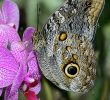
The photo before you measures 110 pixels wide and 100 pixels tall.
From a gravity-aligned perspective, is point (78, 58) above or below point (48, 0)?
below

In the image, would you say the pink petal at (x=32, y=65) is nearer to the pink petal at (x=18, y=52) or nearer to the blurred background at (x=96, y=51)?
the pink petal at (x=18, y=52)

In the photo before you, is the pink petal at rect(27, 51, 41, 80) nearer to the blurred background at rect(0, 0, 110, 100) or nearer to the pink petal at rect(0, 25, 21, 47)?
the pink petal at rect(0, 25, 21, 47)

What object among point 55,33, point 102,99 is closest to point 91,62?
point 55,33

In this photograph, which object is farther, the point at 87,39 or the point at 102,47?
the point at 102,47

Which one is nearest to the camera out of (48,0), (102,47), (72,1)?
(72,1)

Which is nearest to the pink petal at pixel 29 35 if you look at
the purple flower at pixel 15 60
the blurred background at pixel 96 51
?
the purple flower at pixel 15 60

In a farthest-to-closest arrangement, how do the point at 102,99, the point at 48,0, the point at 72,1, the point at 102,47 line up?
the point at 48,0 → the point at 102,47 → the point at 102,99 → the point at 72,1

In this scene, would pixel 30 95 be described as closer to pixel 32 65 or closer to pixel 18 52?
pixel 32 65

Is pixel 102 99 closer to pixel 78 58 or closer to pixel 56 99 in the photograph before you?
pixel 56 99

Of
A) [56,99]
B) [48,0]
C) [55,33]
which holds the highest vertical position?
[48,0]
